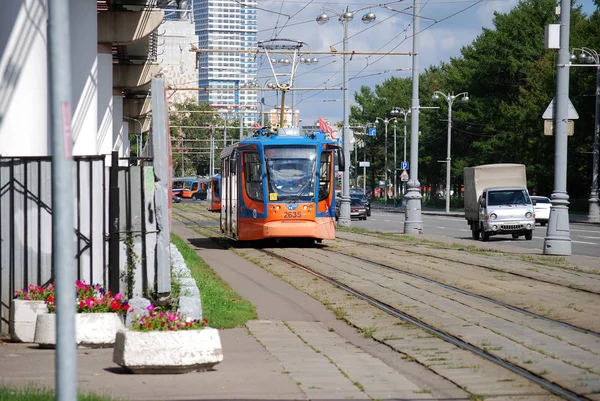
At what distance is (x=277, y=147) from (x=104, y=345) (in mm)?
17178

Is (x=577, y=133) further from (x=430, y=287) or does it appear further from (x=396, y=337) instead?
(x=396, y=337)

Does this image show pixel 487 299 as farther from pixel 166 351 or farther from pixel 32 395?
pixel 32 395

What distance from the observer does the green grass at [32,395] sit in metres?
7.02

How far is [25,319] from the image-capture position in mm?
10742

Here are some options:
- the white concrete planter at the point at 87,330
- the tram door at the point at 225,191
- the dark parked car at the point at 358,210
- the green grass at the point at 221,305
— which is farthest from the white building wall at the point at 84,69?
the dark parked car at the point at 358,210

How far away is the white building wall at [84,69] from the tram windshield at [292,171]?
4.71 m

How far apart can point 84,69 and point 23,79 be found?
10000 millimetres

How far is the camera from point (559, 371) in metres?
8.80

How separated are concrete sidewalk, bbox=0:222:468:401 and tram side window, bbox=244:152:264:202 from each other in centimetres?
1414

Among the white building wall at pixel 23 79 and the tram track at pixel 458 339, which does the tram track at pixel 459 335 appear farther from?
the white building wall at pixel 23 79

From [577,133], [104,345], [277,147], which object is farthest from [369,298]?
[577,133]

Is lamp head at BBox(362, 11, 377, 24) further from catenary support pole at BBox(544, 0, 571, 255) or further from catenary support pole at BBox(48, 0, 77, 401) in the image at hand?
catenary support pole at BBox(48, 0, 77, 401)

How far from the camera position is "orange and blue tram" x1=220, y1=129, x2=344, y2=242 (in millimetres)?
26688

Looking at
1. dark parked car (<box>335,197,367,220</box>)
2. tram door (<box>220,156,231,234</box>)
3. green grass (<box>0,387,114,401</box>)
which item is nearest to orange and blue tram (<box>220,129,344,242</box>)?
tram door (<box>220,156,231,234</box>)
